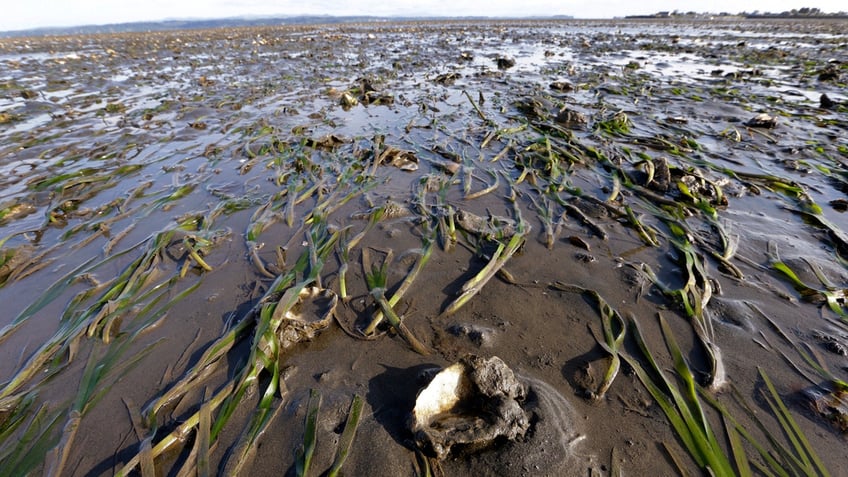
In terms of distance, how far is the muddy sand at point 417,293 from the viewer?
1689 millimetres

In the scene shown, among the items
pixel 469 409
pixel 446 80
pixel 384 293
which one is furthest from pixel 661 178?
pixel 446 80

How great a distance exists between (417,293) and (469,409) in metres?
1.02

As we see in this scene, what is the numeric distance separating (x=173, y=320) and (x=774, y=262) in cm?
460

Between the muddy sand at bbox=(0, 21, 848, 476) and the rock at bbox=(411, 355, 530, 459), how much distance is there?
68 millimetres

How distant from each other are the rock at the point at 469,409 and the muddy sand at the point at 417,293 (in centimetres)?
7

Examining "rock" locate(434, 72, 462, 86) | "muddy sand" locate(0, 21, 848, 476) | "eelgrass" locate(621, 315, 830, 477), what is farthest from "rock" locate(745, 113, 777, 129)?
"rock" locate(434, 72, 462, 86)

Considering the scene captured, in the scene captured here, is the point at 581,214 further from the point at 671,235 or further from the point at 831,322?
the point at 831,322

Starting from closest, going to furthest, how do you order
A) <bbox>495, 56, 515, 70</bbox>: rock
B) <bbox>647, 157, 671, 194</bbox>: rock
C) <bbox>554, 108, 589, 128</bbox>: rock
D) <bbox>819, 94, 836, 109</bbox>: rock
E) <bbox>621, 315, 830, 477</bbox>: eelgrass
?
<bbox>621, 315, 830, 477</bbox>: eelgrass → <bbox>647, 157, 671, 194</bbox>: rock → <bbox>554, 108, 589, 128</bbox>: rock → <bbox>819, 94, 836, 109</bbox>: rock → <bbox>495, 56, 515, 70</bbox>: rock

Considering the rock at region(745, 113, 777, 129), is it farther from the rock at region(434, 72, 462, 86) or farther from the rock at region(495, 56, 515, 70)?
the rock at region(495, 56, 515, 70)

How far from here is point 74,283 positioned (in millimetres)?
2836

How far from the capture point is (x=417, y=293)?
8.61 ft

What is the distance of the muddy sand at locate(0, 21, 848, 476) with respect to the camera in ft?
5.54

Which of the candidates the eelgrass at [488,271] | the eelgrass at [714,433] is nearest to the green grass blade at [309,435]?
the eelgrass at [488,271]

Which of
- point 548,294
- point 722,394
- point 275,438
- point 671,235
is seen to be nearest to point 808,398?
point 722,394
